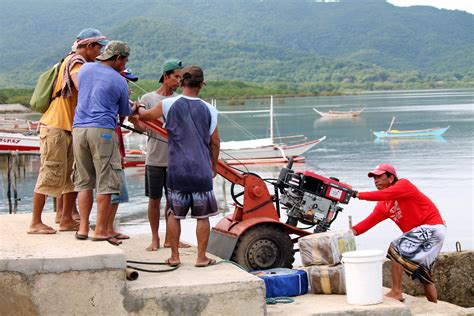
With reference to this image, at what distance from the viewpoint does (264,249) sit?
30.2 ft

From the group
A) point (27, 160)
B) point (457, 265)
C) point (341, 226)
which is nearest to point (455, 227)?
point (341, 226)

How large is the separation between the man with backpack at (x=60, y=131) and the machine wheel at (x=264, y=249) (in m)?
1.82

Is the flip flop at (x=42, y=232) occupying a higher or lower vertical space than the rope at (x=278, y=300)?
higher

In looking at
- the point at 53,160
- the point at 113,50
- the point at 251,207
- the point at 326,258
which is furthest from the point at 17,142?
the point at 113,50

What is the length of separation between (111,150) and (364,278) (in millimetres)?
2333

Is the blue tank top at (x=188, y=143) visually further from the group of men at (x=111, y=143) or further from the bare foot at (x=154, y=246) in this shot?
the bare foot at (x=154, y=246)

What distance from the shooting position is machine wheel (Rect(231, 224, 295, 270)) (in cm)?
914

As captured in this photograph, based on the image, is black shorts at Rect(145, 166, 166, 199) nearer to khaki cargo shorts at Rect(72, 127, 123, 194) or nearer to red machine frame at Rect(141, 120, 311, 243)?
red machine frame at Rect(141, 120, 311, 243)

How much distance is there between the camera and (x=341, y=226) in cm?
2003

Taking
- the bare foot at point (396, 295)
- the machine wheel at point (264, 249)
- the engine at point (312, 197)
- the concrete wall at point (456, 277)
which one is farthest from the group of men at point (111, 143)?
the concrete wall at point (456, 277)

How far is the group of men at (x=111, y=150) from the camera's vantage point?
7641 millimetres

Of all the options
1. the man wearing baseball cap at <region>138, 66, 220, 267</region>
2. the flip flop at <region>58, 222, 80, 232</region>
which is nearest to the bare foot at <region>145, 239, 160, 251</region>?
the flip flop at <region>58, 222, 80, 232</region>

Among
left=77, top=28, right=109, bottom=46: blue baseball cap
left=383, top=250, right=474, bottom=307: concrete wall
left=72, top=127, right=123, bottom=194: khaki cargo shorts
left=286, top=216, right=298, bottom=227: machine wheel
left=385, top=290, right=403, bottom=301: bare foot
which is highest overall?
left=77, top=28, right=109, bottom=46: blue baseball cap

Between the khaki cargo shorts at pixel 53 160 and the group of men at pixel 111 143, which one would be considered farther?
the khaki cargo shorts at pixel 53 160
